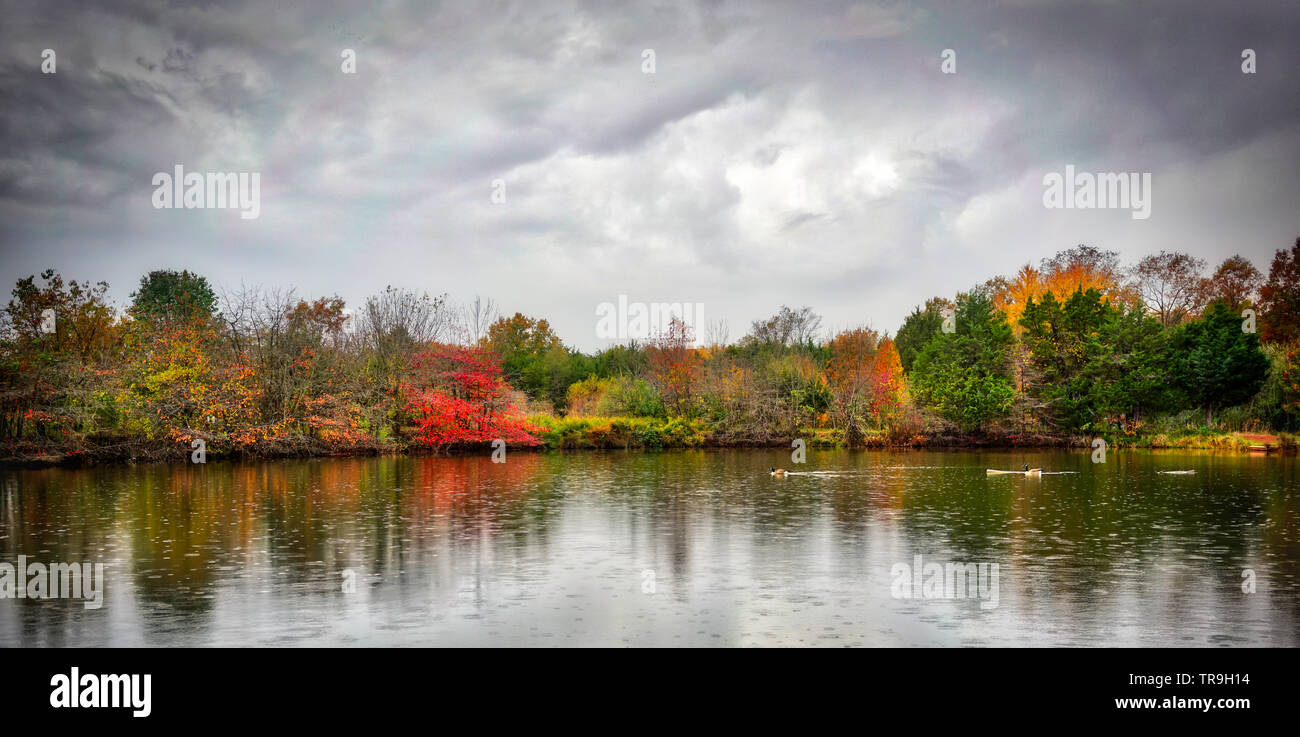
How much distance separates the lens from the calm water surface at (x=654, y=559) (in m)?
8.77

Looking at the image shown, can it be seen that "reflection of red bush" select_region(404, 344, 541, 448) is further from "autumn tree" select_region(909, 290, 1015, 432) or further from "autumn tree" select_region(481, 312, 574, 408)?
"autumn tree" select_region(909, 290, 1015, 432)

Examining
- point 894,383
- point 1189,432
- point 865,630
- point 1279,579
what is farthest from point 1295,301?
point 865,630

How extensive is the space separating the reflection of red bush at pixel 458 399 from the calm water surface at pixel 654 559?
1289 cm

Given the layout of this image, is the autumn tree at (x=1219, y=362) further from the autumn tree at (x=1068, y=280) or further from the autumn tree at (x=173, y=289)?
the autumn tree at (x=173, y=289)

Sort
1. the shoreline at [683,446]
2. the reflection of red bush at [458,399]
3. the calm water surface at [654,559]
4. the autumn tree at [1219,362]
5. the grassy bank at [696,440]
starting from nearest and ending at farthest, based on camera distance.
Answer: the calm water surface at [654,559]
the shoreline at [683,446]
the grassy bank at [696,440]
the reflection of red bush at [458,399]
the autumn tree at [1219,362]

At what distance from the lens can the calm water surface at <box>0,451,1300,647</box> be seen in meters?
8.77

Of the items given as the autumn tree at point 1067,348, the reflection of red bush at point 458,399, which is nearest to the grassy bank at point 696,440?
the reflection of red bush at point 458,399

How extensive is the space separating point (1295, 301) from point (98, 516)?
47.3 meters

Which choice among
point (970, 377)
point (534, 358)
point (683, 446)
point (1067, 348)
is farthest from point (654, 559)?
point (534, 358)

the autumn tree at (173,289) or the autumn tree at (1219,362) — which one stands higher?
the autumn tree at (173,289)

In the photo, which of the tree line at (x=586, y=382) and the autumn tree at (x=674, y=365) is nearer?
the tree line at (x=586, y=382)

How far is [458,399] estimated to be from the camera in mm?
38469
